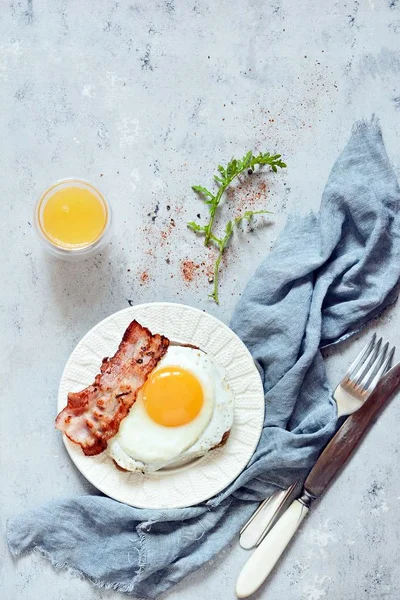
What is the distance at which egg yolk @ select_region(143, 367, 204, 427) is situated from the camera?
7.97ft

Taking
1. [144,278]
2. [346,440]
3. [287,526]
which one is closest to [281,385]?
[346,440]

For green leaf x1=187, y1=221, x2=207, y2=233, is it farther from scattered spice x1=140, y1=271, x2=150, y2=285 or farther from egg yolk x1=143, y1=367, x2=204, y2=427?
egg yolk x1=143, y1=367, x2=204, y2=427

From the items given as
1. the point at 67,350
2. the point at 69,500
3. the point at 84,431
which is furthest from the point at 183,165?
the point at 69,500

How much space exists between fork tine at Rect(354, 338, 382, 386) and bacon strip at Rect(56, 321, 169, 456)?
0.62 metres

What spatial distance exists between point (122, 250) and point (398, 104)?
107cm

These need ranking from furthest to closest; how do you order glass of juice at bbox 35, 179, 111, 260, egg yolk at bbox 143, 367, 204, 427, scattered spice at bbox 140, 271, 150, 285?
scattered spice at bbox 140, 271, 150, 285, glass of juice at bbox 35, 179, 111, 260, egg yolk at bbox 143, 367, 204, 427

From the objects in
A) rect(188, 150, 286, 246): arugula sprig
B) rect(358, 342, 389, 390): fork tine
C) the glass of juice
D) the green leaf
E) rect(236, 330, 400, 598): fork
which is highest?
rect(188, 150, 286, 246): arugula sprig

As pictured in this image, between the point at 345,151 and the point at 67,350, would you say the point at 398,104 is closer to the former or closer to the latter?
the point at 345,151

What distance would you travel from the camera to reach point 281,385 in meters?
2.53

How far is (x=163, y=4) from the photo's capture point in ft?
8.94

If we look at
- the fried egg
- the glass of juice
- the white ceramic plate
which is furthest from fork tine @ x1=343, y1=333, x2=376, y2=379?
the glass of juice

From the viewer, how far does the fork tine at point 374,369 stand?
251 centimetres

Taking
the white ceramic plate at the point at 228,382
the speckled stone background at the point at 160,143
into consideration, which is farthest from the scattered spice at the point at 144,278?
the white ceramic plate at the point at 228,382

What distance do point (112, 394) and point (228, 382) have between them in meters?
0.37
